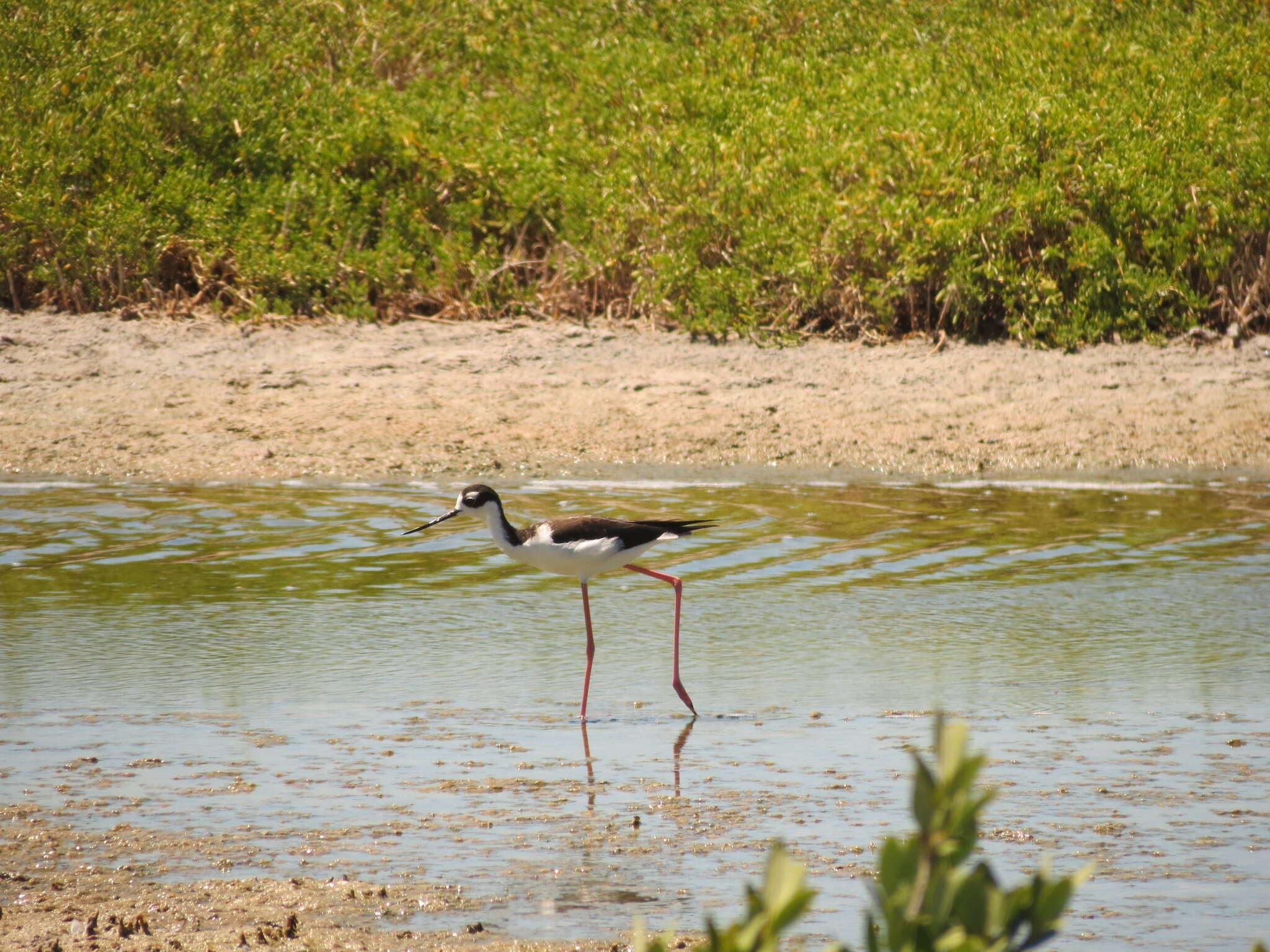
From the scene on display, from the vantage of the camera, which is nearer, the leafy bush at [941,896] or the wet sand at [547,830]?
the leafy bush at [941,896]

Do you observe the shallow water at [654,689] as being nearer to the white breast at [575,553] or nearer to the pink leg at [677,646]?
the pink leg at [677,646]

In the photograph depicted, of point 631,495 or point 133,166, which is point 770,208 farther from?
point 133,166

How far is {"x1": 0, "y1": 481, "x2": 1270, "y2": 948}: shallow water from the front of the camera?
375cm

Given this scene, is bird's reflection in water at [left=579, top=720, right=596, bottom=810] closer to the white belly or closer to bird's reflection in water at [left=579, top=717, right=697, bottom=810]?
bird's reflection in water at [left=579, top=717, right=697, bottom=810]

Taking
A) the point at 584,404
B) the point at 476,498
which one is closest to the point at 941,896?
the point at 476,498

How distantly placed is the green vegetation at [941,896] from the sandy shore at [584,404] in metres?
7.84

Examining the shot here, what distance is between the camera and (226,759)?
4504 mm

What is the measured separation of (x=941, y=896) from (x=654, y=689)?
4.24 m

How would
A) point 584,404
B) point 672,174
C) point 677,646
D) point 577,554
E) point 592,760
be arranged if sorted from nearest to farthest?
1. point 592,760
2. point 677,646
3. point 577,554
4. point 584,404
5. point 672,174

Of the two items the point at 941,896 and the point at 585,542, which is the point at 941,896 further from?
the point at 585,542

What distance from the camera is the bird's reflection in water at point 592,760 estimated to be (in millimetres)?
4254

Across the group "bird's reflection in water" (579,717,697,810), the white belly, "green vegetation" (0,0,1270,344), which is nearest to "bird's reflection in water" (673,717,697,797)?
"bird's reflection in water" (579,717,697,810)

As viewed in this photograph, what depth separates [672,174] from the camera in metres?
11.0

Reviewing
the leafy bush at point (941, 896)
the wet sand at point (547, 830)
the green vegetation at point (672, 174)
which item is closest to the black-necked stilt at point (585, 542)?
the wet sand at point (547, 830)
